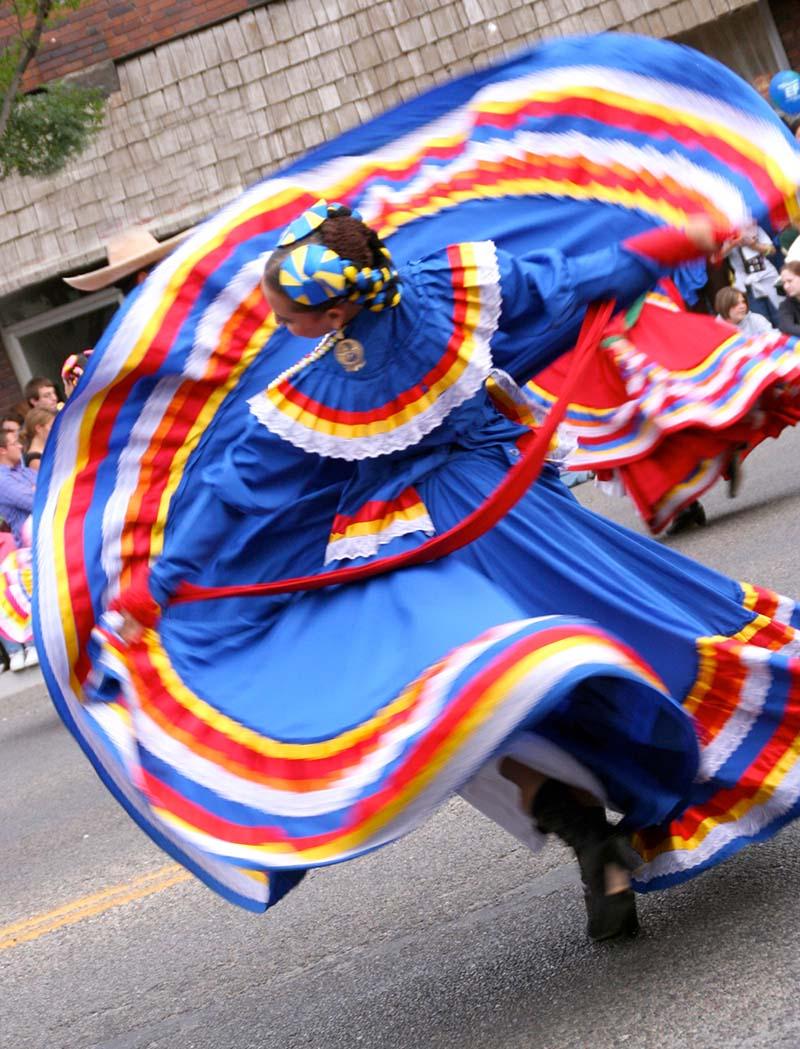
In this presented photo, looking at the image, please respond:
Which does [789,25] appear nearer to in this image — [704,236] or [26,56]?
[26,56]

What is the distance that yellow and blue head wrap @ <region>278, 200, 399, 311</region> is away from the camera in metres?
3.45

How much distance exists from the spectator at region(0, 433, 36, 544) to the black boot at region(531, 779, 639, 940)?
684 cm

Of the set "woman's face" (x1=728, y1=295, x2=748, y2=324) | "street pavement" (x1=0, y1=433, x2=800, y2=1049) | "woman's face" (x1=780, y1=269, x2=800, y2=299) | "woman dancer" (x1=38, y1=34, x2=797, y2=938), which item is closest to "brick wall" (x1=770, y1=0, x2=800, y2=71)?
"woman's face" (x1=728, y1=295, x2=748, y2=324)

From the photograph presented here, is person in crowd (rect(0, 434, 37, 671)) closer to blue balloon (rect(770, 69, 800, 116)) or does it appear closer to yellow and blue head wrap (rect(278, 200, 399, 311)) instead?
blue balloon (rect(770, 69, 800, 116))

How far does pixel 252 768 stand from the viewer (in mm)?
3461

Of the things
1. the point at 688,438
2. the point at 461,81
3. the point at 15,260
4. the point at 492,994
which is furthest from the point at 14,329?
the point at 492,994

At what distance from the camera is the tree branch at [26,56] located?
10820mm

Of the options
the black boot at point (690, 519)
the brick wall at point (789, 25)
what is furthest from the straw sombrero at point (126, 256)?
the brick wall at point (789, 25)

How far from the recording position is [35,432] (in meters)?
9.74

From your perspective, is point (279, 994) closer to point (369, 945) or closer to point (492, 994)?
point (369, 945)

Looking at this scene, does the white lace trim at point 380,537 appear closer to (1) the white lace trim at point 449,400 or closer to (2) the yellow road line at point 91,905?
(1) the white lace trim at point 449,400

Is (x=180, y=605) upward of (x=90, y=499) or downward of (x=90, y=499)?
downward

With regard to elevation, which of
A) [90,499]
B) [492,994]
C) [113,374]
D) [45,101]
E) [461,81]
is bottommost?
[492,994]

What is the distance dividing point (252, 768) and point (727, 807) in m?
0.99
